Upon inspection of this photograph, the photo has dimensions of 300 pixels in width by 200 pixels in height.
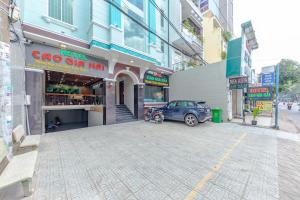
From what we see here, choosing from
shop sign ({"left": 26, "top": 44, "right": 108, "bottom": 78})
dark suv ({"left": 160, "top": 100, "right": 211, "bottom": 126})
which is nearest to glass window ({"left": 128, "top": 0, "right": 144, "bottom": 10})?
shop sign ({"left": 26, "top": 44, "right": 108, "bottom": 78})

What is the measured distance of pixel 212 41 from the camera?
18859mm

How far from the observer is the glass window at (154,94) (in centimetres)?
1300

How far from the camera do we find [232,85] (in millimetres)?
10734

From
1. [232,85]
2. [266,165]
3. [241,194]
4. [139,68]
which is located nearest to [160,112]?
[139,68]

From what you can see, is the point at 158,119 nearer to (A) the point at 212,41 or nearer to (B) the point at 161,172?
(B) the point at 161,172

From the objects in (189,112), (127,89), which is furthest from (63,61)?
(189,112)

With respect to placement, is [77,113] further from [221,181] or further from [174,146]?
[221,181]

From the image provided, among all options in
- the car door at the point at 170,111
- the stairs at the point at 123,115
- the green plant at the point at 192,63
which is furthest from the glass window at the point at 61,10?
the green plant at the point at 192,63

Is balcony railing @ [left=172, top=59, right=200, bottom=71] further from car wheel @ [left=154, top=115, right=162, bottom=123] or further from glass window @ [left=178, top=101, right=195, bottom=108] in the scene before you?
car wheel @ [left=154, top=115, right=162, bottom=123]

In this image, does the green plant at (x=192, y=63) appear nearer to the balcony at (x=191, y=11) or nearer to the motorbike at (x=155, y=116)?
the balcony at (x=191, y=11)

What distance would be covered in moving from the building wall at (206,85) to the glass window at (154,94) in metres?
1.60

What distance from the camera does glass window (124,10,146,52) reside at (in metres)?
8.87

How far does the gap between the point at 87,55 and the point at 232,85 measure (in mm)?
10887

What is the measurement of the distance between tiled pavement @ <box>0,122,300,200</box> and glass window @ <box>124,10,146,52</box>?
22.3 feet
